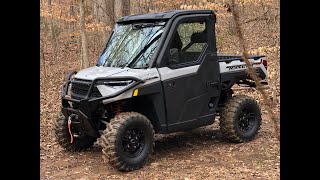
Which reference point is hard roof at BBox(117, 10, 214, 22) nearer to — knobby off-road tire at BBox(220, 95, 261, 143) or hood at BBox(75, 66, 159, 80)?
hood at BBox(75, 66, 159, 80)

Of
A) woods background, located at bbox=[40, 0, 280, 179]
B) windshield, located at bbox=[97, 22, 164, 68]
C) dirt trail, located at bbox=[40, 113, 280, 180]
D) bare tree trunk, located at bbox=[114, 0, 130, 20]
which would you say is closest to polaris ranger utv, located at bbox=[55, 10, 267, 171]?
windshield, located at bbox=[97, 22, 164, 68]

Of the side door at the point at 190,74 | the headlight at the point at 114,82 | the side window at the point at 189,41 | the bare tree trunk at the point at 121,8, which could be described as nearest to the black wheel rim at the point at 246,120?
the side door at the point at 190,74

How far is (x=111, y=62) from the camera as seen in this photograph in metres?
6.89

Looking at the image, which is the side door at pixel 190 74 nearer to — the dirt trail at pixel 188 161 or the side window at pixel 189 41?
the side window at pixel 189 41

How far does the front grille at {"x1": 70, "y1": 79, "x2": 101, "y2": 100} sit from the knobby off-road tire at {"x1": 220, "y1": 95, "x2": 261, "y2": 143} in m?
2.51

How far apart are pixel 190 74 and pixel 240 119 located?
1577 millimetres

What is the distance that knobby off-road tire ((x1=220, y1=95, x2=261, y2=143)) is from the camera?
23.9 feet

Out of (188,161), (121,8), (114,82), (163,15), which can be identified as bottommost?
(188,161)

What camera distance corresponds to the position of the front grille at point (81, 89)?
6.10 metres

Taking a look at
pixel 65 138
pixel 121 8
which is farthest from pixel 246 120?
pixel 121 8

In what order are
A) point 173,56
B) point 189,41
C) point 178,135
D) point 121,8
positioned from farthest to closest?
point 121,8 < point 178,135 < point 189,41 < point 173,56

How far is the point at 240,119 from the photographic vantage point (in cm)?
752

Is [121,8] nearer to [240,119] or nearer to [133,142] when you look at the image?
[240,119]
